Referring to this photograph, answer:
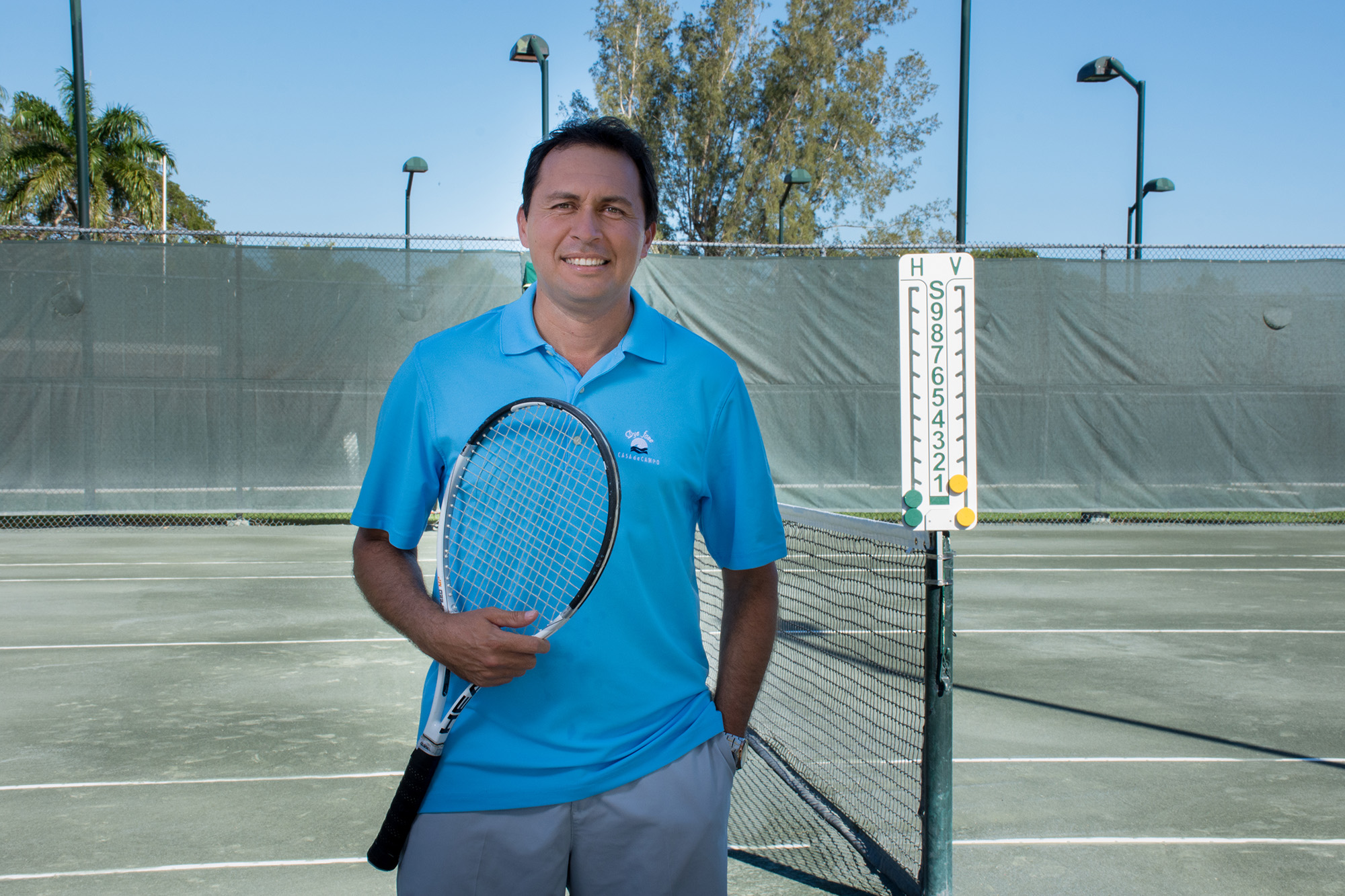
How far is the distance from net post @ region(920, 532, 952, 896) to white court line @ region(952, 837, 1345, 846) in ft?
1.77

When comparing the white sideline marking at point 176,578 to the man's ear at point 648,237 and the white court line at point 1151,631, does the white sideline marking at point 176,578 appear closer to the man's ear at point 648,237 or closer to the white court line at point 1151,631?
the white court line at point 1151,631

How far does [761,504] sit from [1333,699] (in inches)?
189

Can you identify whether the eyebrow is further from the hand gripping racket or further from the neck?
the hand gripping racket

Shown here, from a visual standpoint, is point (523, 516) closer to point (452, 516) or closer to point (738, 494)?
point (452, 516)

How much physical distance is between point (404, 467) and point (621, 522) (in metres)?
0.37

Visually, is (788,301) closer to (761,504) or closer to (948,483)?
(948,483)

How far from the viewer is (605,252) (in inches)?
72.7

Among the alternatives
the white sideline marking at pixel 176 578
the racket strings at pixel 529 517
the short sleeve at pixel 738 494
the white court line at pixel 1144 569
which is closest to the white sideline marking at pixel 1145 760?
the short sleeve at pixel 738 494

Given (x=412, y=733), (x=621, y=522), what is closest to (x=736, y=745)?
(x=621, y=522)

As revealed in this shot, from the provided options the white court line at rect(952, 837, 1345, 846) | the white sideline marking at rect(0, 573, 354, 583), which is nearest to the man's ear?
the white court line at rect(952, 837, 1345, 846)

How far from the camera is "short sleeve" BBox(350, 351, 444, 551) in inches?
70.8

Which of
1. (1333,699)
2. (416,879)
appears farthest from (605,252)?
(1333,699)

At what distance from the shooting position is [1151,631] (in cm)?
701

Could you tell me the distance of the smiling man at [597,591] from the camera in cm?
168
